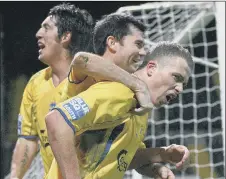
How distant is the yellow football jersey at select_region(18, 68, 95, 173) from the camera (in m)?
2.88

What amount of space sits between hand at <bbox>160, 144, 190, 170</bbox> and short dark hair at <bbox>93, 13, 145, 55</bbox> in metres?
0.41

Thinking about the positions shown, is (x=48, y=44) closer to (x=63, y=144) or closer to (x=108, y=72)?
(x=108, y=72)

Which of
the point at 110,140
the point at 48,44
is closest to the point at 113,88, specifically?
the point at 110,140

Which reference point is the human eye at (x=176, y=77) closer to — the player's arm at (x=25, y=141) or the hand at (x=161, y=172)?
the hand at (x=161, y=172)

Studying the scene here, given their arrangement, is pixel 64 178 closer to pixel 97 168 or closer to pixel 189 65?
pixel 97 168

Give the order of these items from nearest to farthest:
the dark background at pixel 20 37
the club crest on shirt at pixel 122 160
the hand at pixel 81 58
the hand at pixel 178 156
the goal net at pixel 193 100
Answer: the hand at pixel 81 58, the club crest on shirt at pixel 122 160, the hand at pixel 178 156, the goal net at pixel 193 100, the dark background at pixel 20 37

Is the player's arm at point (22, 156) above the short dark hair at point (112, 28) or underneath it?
underneath

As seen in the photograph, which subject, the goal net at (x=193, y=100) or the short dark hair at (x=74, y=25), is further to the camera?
the goal net at (x=193, y=100)

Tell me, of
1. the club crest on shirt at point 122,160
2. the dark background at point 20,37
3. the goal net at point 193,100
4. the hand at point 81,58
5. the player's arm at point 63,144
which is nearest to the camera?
the player's arm at point 63,144

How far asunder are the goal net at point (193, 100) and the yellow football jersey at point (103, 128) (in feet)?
7.58

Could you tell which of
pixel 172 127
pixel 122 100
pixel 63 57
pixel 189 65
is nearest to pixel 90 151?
pixel 122 100

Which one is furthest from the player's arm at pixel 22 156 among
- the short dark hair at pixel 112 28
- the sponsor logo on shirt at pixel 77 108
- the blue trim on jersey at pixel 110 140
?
the sponsor logo on shirt at pixel 77 108

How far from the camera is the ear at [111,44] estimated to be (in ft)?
7.02

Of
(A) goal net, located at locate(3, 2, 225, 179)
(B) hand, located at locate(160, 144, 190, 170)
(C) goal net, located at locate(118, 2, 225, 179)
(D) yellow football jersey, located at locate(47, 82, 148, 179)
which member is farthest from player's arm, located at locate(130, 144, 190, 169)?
(C) goal net, located at locate(118, 2, 225, 179)
